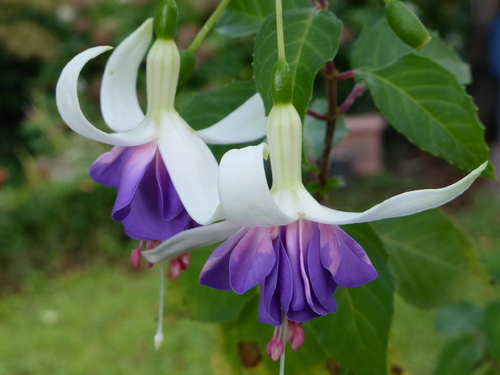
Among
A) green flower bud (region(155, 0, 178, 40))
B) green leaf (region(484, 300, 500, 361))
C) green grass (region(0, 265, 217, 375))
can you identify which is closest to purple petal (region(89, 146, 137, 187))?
green flower bud (region(155, 0, 178, 40))

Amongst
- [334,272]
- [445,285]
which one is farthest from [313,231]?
[445,285]

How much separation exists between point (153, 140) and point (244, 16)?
0.28m

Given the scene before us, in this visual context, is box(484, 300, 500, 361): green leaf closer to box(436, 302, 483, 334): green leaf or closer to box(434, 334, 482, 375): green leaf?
box(434, 334, 482, 375): green leaf

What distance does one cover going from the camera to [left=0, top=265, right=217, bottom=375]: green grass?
7.53ft

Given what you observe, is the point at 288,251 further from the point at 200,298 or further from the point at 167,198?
the point at 200,298

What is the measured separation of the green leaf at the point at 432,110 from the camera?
468mm

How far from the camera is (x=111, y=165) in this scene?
0.44m

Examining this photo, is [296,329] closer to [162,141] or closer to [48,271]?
[162,141]

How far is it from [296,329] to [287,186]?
11 cm

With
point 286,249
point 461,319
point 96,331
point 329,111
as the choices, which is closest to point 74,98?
point 286,249

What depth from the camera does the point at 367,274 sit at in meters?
0.37

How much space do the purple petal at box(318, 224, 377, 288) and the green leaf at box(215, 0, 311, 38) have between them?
313 millimetres

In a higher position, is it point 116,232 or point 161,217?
point 161,217

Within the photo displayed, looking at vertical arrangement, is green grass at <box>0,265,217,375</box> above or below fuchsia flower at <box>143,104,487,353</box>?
below
